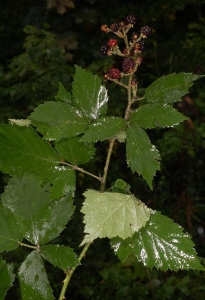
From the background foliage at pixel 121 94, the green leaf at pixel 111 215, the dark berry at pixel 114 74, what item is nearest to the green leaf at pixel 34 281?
the green leaf at pixel 111 215

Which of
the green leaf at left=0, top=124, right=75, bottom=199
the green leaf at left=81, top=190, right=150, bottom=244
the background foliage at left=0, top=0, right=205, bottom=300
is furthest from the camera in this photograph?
the background foliage at left=0, top=0, right=205, bottom=300

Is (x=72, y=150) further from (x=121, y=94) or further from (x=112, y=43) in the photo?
(x=121, y=94)

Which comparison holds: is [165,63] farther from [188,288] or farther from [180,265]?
[180,265]

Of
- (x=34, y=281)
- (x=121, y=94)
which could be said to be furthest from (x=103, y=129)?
(x=121, y=94)

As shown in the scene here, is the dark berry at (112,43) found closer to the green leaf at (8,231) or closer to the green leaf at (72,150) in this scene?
the green leaf at (72,150)

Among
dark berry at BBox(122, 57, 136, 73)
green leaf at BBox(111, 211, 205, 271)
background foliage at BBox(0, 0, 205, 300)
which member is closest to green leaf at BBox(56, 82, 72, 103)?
dark berry at BBox(122, 57, 136, 73)

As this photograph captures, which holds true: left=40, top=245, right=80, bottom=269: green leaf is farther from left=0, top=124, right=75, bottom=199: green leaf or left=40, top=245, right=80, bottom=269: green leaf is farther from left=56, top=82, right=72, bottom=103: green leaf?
left=56, top=82, right=72, bottom=103: green leaf
